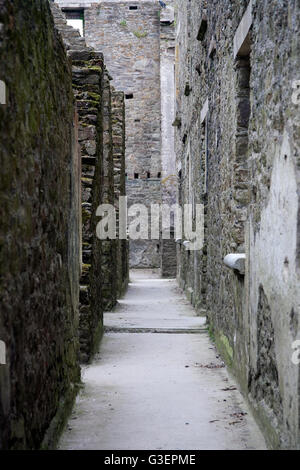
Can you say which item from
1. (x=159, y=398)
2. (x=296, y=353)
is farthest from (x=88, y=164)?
(x=296, y=353)

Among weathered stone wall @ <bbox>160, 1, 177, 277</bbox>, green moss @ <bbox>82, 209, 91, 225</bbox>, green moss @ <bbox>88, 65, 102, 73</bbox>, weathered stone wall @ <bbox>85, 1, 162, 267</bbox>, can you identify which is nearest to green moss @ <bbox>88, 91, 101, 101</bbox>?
green moss @ <bbox>88, 65, 102, 73</bbox>

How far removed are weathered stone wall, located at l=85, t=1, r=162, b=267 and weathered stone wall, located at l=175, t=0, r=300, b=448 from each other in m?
15.6

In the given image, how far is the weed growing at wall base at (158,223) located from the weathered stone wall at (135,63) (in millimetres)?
1552

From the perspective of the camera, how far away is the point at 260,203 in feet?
12.6

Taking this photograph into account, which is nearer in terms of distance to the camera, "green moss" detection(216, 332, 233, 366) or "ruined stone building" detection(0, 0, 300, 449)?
"ruined stone building" detection(0, 0, 300, 449)

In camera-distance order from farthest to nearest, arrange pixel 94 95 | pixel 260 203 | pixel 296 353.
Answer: pixel 94 95 → pixel 260 203 → pixel 296 353

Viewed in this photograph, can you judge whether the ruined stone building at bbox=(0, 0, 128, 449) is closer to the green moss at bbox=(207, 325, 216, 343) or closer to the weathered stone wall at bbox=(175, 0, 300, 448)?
the weathered stone wall at bbox=(175, 0, 300, 448)

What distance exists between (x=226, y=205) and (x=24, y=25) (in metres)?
3.60

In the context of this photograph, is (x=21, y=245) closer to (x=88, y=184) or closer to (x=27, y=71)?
(x=27, y=71)

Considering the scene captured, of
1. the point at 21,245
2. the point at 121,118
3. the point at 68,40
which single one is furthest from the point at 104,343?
the point at 121,118

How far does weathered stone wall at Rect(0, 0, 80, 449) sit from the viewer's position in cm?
247

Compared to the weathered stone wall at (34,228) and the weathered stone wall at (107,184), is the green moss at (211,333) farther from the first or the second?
the weathered stone wall at (34,228)

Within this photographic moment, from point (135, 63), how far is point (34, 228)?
69.6ft

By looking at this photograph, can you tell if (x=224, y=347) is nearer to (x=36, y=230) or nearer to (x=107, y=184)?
(x=36, y=230)
